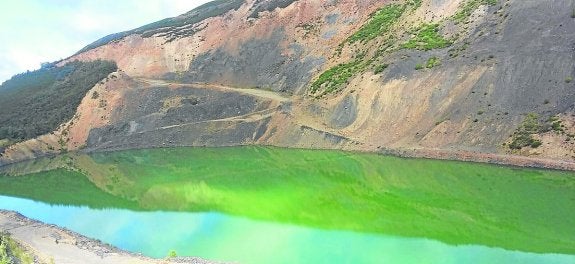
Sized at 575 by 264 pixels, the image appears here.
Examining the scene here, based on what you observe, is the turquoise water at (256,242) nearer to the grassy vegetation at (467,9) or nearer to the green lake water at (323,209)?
the green lake water at (323,209)

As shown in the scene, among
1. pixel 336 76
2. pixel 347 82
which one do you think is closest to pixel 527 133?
pixel 347 82

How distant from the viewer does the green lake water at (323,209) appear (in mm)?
23000

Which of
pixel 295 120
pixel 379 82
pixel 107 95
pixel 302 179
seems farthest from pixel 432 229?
pixel 107 95

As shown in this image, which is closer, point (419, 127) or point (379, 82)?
point (419, 127)

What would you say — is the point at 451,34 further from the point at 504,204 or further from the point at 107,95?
the point at 107,95

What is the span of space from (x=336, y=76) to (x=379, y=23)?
29.3 ft

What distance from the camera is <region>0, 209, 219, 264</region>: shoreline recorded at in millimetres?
23516

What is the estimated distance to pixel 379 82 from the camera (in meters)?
52.0

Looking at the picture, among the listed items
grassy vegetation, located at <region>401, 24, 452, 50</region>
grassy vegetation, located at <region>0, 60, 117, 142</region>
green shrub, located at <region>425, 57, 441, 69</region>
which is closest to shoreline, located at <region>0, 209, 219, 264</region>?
green shrub, located at <region>425, 57, 441, 69</region>

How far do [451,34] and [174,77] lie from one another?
42.7m

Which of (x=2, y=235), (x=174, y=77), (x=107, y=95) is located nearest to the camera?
(x=2, y=235)

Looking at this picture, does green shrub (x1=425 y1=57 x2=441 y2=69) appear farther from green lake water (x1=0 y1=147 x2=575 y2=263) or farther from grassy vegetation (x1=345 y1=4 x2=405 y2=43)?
grassy vegetation (x1=345 y1=4 x2=405 y2=43)

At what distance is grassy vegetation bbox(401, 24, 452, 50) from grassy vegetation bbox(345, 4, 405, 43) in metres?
6.24

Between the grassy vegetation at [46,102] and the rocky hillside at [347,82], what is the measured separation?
1.66 meters
